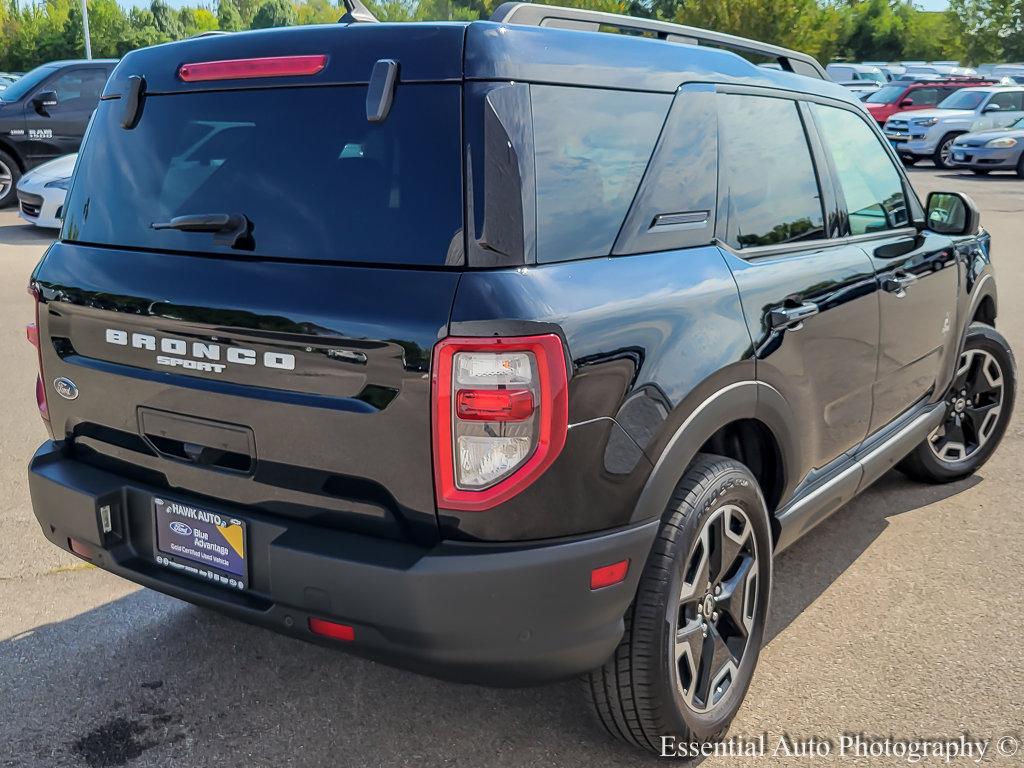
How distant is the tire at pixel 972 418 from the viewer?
482 centimetres

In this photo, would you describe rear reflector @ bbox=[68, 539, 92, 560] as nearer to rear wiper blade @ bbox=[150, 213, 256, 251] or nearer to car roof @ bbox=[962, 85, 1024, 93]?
rear wiper blade @ bbox=[150, 213, 256, 251]

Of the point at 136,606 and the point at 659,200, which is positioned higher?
the point at 659,200

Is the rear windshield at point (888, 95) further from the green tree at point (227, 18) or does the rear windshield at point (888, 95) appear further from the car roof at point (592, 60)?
the green tree at point (227, 18)

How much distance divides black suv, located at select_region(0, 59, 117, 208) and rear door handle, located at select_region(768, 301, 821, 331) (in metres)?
13.3

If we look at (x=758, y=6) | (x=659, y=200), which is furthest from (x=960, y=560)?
(x=758, y=6)

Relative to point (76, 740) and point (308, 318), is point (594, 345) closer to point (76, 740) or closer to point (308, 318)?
point (308, 318)

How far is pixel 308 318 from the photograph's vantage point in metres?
2.35

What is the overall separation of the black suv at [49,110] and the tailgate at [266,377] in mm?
12784

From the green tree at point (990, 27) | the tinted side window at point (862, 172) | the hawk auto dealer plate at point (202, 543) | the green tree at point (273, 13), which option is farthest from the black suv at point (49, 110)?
the green tree at point (273, 13)

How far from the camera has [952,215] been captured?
4363 mm

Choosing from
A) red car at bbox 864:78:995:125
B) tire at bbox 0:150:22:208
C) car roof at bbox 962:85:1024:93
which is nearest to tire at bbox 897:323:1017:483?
tire at bbox 0:150:22:208

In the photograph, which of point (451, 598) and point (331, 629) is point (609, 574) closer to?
point (451, 598)

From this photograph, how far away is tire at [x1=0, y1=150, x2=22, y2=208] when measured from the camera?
14.4 metres

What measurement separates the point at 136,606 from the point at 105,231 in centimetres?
146
